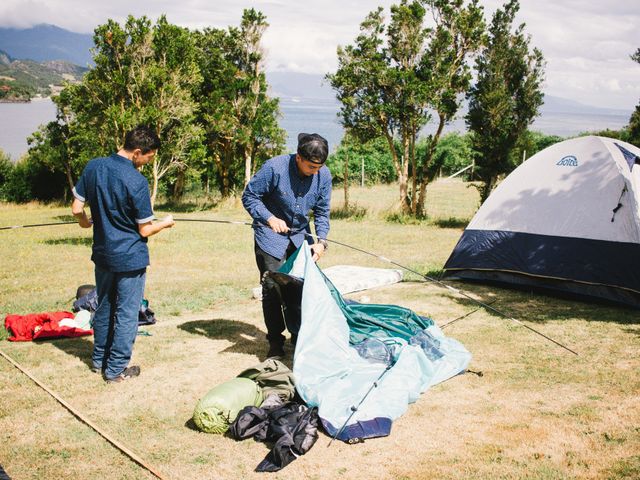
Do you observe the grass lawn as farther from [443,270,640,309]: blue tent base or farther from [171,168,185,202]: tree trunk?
[171,168,185,202]: tree trunk

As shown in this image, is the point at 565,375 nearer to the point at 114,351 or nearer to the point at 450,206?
the point at 114,351

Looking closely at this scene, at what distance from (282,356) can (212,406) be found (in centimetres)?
136

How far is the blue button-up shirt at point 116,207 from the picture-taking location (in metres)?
4.32

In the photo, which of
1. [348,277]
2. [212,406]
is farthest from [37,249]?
[212,406]

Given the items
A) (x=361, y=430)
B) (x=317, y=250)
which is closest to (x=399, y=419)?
(x=361, y=430)

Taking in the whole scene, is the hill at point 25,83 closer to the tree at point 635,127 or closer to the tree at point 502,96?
the tree at point 502,96

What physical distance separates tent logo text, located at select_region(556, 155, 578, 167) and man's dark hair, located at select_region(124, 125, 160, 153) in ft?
19.0

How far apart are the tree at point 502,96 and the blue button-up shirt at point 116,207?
12005mm

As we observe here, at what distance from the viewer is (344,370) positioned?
4.32 m

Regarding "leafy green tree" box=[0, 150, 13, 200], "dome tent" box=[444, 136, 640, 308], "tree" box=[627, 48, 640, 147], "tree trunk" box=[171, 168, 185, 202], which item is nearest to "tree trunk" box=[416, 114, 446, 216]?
"tree" box=[627, 48, 640, 147]

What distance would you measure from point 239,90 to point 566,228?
14126 mm

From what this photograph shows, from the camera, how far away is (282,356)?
201 inches

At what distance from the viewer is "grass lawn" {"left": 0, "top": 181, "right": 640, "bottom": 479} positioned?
340 cm

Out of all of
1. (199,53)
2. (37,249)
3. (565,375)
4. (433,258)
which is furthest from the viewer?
(199,53)
